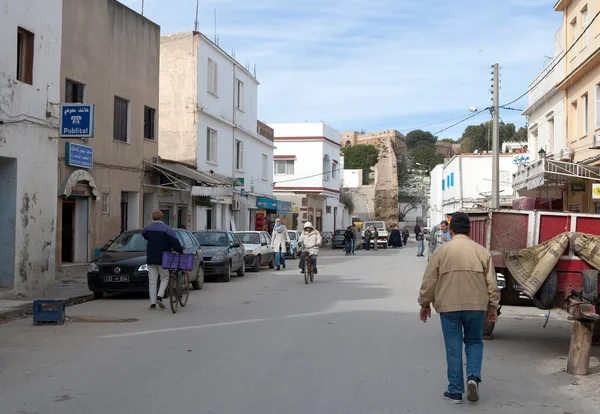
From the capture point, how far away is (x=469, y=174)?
1999 inches

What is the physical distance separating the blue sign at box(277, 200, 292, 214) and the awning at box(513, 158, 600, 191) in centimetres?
2369

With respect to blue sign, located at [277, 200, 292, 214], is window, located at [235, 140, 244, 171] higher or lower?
higher

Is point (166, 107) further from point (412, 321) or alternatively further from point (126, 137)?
point (412, 321)

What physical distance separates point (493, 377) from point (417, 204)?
88926 millimetres

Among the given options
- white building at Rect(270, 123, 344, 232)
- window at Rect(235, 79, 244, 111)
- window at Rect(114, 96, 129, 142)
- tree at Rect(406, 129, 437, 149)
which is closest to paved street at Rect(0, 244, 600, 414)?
window at Rect(114, 96, 129, 142)

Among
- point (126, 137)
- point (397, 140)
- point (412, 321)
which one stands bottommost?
point (412, 321)

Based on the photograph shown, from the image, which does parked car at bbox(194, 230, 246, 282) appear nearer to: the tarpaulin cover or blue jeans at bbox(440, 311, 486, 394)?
the tarpaulin cover

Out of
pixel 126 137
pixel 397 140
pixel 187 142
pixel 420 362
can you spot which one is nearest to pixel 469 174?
pixel 187 142

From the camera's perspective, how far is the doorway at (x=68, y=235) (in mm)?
21109

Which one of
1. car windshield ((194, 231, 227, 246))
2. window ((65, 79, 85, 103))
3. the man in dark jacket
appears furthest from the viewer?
car windshield ((194, 231, 227, 246))

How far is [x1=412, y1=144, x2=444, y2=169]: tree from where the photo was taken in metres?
107

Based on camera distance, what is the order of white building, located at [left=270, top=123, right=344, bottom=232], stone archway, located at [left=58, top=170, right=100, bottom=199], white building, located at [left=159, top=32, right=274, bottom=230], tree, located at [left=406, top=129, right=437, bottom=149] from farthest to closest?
1. tree, located at [left=406, top=129, right=437, bottom=149]
2. white building, located at [left=270, top=123, right=344, bottom=232]
3. white building, located at [left=159, top=32, right=274, bottom=230]
4. stone archway, located at [left=58, top=170, right=100, bottom=199]

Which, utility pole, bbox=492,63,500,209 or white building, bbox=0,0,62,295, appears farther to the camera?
utility pole, bbox=492,63,500,209

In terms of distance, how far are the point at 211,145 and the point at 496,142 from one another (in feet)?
44.6
